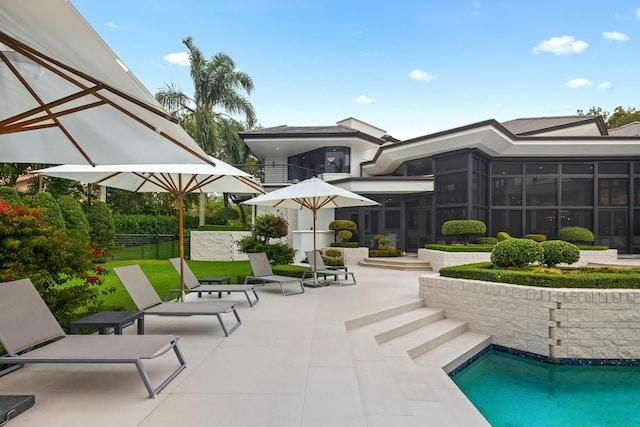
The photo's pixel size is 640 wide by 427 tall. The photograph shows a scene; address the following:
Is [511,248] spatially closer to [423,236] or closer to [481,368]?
[481,368]

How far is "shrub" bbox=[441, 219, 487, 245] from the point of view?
15961 mm

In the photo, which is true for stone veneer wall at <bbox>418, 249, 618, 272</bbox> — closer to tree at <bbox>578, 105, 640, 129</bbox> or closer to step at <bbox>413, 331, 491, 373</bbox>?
step at <bbox>413, 331, 491, 373</bbox>

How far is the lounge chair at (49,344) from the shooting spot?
3.35 m

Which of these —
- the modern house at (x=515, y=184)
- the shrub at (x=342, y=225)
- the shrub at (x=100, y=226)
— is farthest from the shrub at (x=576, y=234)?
the shrub at (x=100, y=226)

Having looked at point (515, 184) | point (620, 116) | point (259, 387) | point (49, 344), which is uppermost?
point (620, 116)

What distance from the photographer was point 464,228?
16.1 meters

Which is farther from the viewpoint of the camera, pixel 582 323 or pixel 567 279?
pixel 567 279

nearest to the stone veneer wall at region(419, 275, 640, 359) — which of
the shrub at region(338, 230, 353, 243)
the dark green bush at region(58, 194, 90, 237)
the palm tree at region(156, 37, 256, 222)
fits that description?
the shrub at region(338, 230, 353, 243)

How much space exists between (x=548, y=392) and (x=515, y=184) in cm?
1448

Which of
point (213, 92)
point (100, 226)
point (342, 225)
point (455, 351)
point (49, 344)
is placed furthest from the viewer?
point (213, 92)

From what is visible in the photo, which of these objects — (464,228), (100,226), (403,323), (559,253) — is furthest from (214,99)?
(559,253)

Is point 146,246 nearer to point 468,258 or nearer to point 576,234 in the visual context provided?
point 468,258

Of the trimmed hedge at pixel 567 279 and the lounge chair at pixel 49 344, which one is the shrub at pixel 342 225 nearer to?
the trimmed hedge at pixel 567 279

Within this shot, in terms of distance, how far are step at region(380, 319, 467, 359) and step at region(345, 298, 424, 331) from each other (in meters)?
0.56
